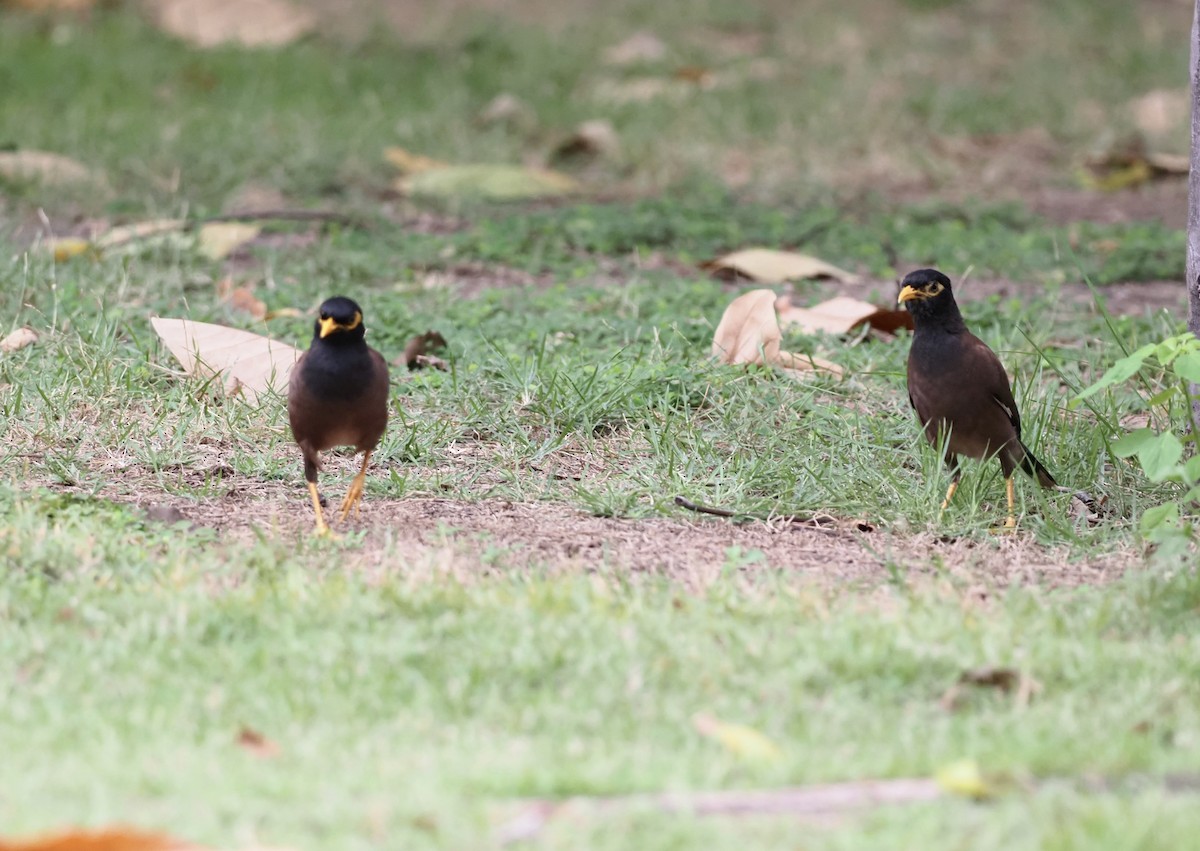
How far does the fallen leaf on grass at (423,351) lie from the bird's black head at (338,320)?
155cm

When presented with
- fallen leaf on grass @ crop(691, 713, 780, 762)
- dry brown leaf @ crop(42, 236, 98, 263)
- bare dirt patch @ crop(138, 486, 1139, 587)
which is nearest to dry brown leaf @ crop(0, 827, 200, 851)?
fallen leaf on grass @ crop(691, 713, 780, 762)

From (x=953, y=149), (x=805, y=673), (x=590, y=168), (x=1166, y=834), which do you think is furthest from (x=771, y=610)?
(x=953, y=149)

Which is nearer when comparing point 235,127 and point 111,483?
point 111,483

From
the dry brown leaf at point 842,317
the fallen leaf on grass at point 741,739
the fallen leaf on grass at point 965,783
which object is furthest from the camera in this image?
the dry brown leaf at point 842,317

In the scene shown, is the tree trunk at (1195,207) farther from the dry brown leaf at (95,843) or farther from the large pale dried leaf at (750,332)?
the dry brown leaf at (95,843)

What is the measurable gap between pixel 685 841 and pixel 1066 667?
1.25m

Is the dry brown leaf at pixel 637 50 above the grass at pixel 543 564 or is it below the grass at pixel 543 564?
above

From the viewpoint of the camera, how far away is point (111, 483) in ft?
16.3

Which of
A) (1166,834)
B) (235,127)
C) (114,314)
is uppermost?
(235,127)

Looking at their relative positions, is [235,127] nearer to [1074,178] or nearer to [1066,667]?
[1074,178]

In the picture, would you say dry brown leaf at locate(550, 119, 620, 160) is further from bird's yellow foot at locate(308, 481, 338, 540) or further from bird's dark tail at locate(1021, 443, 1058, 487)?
bird's yellow foot at locate(308, 481, 338, 540)

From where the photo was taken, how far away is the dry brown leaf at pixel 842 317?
21.0 feet

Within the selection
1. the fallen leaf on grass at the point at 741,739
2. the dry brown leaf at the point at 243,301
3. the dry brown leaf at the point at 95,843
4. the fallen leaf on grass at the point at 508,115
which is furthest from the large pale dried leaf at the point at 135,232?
the dry brown leaf at the point at 95,843

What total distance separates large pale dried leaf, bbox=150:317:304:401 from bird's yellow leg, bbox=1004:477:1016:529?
2556 mm
